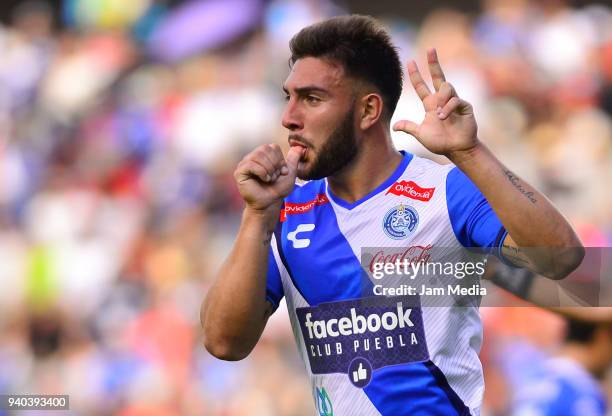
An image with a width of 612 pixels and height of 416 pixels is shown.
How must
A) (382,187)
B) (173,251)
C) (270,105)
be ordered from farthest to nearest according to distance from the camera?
(270,105)
(173,251)
(382,187)

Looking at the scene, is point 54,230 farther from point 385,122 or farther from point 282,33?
point 385,122

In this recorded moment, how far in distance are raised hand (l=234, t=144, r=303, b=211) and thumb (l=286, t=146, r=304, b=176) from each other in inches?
1.2

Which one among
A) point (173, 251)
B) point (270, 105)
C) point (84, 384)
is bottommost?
point (84, 384)

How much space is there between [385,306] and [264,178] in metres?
0.62

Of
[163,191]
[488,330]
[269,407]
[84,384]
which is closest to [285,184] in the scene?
[488,330]

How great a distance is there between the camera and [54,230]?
10.4 m

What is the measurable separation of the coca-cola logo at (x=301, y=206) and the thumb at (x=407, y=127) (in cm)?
61

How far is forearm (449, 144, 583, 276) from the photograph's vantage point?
3207 mm

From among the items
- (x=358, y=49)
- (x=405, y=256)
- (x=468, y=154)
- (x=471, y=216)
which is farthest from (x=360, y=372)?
(x=358, y=49)

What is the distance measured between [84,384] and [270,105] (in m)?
3.31

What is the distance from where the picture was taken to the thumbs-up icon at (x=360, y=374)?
11.7 ft

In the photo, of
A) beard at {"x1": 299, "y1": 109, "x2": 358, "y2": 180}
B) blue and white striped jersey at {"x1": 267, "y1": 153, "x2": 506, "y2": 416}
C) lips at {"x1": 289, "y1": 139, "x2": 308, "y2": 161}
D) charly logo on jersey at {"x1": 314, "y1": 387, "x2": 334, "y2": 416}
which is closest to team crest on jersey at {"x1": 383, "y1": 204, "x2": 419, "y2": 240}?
blue and white striped jersey at {"x1": 267, "y1": 153, "x2": 506, "y2": 416}

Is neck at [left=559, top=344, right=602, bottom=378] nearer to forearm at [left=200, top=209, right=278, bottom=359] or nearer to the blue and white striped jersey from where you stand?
the blue and white striped jersey

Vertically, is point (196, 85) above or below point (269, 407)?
above
